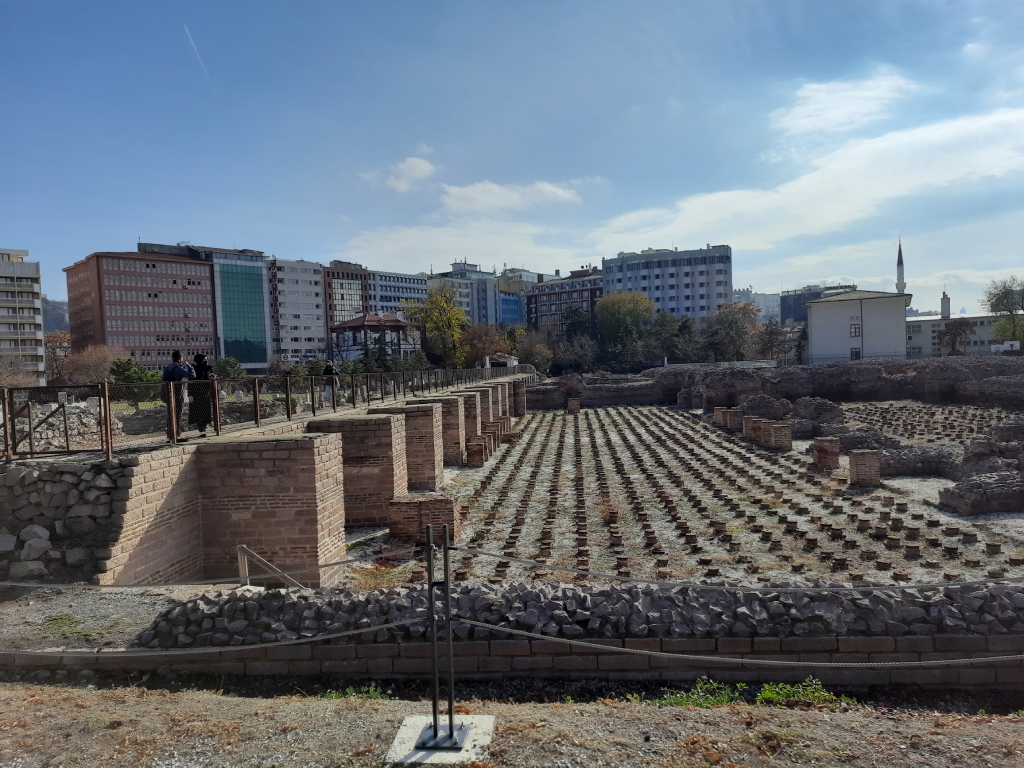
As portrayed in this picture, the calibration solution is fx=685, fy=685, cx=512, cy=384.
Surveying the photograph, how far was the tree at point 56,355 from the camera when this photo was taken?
58469 mm

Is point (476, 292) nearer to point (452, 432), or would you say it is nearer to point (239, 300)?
point (239, 300)

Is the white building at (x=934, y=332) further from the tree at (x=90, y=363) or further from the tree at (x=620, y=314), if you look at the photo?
the tree at (x=90, y=363)

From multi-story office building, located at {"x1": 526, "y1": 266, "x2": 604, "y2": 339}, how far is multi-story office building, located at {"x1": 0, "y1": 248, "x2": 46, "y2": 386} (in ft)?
179

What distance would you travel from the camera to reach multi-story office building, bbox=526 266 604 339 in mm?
91938

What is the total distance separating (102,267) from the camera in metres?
66.1

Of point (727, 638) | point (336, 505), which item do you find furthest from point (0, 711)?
point (727, 638)

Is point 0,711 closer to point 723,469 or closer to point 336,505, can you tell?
point 336,505

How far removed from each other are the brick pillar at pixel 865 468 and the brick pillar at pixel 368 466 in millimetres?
8096

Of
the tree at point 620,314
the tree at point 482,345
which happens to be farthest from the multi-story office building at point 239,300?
the tree at point 620,314

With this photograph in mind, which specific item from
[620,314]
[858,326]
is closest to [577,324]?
[620,314]

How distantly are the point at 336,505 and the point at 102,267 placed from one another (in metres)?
70.2

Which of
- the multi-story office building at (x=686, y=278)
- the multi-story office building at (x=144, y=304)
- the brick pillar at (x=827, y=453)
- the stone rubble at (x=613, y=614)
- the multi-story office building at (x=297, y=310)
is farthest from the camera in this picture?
the multi-story office building at (x=686, y=278)

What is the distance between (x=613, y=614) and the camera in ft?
16.3

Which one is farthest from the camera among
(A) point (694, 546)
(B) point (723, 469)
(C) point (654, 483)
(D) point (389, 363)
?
(D) point (389, 363)
